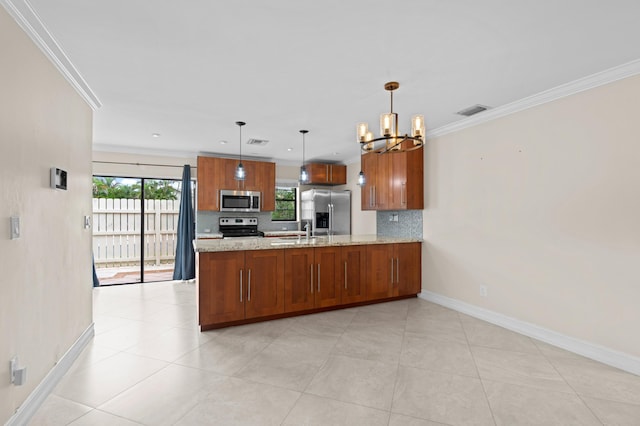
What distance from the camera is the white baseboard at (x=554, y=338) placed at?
2.59 metres

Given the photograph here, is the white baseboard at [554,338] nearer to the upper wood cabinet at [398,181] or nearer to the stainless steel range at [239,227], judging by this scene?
the upper wood cabinet at [398,181]

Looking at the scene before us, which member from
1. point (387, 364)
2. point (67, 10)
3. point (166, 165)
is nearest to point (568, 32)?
point (387, 364)

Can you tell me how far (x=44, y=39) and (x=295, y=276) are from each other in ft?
9.87

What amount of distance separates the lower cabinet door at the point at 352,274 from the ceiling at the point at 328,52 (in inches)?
68.9

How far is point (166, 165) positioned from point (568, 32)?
5.87 metres

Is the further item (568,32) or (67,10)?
(568,32)

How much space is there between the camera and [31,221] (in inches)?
79.8

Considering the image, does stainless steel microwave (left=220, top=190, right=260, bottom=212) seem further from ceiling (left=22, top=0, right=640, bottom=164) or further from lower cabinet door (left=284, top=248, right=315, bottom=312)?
lower cabinet door (left=284, top=248, right=315, bottom=312)

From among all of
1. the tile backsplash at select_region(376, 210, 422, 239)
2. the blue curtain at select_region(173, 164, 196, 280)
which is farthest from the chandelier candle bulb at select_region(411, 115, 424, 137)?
the blue curtain at select_region(173, 164, 196, 280)

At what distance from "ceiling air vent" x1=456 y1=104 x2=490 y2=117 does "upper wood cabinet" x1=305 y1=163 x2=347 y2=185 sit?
3399 mm

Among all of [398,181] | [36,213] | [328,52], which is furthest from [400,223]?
[36,213]

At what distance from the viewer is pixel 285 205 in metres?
7.14

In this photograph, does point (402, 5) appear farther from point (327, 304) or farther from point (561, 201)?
point (327, 304)

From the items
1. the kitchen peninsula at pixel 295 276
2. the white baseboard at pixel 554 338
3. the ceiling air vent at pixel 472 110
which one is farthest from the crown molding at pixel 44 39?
the white baseboard at pixel 554 338
